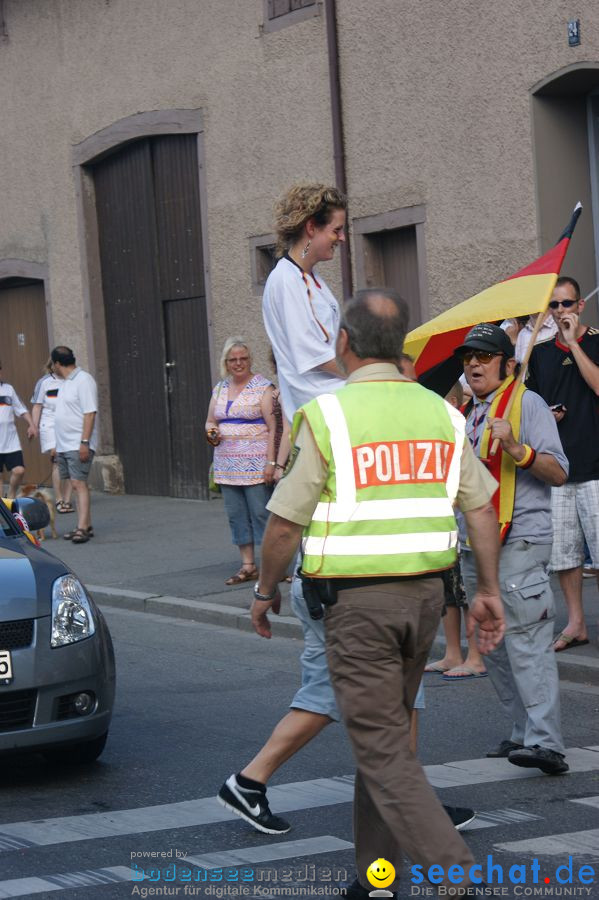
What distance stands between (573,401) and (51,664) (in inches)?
146

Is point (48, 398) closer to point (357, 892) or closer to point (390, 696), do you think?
point (357, 892)

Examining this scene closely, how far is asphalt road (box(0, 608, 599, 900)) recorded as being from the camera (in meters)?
4.89

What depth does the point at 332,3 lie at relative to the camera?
14969mm

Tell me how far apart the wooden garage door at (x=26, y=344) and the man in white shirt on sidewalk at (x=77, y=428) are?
18.6ft

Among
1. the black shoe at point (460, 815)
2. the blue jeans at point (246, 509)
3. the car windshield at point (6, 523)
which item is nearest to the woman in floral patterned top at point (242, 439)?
the blue jeans at point (246, 509)

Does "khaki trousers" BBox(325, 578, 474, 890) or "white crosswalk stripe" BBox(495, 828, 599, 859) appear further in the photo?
"white crosswalk stripe" BBox(495, 828, 599, 859)

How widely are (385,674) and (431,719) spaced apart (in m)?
3.24

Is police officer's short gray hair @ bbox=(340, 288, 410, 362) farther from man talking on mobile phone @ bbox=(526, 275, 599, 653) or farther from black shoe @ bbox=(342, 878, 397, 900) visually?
man talking on mobile phone @ bbox=(526, 275, 599, 653)

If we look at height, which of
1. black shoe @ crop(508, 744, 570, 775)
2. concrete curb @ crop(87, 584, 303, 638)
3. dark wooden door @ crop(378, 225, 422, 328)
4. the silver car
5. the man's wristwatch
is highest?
dark wooden door @ crop(378, 225, 422, 328)

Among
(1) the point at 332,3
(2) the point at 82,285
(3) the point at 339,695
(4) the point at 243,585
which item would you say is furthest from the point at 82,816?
(2) the point at 82,285

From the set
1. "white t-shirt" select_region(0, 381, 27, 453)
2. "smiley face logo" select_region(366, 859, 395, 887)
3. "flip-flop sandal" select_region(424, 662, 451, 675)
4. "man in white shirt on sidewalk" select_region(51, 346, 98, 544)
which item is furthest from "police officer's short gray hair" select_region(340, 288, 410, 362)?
"white t-shirt" select_region(0, 381, 27, 453)

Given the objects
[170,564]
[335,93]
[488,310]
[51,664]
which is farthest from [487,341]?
[335,93]

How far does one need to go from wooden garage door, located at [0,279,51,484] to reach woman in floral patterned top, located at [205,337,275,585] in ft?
30.9

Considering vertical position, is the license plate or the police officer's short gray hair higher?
the police officer's short gray hair
